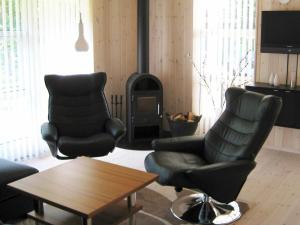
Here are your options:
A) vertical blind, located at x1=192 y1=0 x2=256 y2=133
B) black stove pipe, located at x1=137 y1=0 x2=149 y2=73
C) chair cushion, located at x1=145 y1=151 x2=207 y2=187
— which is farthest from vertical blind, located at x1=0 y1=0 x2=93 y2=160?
chair cushion, located at x1=145 y1=151 x2=207 y2=187

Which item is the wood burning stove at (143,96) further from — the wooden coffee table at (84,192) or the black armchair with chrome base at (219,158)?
the wooden coffee table at (84,192)

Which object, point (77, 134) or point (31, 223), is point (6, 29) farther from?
point (31, 223)

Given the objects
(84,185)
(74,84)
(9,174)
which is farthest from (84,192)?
(74,84)

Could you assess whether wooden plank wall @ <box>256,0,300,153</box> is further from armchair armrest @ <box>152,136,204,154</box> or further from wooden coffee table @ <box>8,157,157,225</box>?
wooden coffee table @ <box>8,157,157,225</box>

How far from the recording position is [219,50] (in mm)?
5238

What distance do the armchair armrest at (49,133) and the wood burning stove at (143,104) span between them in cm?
133

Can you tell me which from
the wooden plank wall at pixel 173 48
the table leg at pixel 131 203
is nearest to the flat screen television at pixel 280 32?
the wooden plank wall at pixel 173 48

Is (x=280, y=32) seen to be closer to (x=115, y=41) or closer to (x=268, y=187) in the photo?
(x=268, y=187)

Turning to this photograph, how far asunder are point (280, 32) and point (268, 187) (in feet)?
5.51

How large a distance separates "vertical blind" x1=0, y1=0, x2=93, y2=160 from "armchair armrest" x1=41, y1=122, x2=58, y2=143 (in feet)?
A: 2.11

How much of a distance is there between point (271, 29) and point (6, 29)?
276 cm

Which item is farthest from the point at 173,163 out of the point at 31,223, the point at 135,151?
the point at 135,151

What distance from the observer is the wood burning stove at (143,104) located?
17.2 ft

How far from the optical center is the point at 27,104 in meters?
4.69
